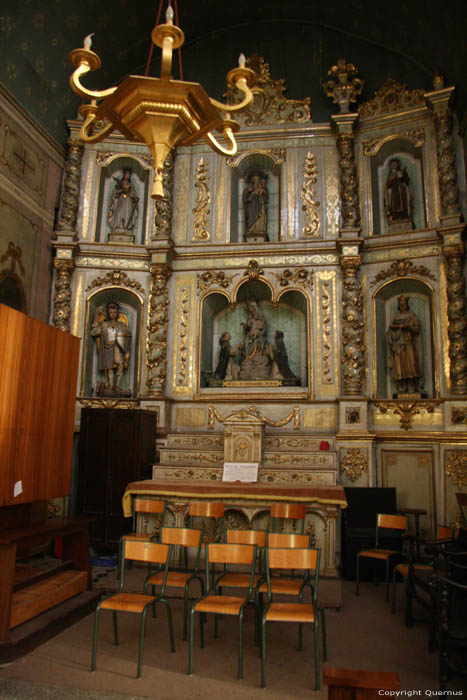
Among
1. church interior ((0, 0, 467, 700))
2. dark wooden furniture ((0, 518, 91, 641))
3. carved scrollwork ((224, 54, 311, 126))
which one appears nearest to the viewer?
dark wooden furniture ((0, 518, 91, 641))

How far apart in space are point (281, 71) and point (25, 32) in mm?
4888

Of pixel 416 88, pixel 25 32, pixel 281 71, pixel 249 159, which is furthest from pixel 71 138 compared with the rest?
pixel 416 88

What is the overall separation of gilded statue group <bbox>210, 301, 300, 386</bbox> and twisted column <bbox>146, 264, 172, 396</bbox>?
3.24 ft

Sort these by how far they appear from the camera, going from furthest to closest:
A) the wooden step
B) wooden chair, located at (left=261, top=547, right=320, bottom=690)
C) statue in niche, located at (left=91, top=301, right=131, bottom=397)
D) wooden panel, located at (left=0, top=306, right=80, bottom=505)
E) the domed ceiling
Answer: statue in niche, located at (left=91, top=301, right=131, bottom=397) → the domed ceiling → wooden panel, located at (left=0, top=306, right=80, bottom=505) → the wooden step → wooden chair, located at (left=261, top=547, right=320, bottom=690)

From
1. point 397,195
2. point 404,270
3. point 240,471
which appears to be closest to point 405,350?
point 404,270

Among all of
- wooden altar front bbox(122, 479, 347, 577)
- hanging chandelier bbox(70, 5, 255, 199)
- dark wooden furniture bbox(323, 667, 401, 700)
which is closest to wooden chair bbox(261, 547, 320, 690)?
dark wooden furniture bbox(323, 667, 401, 700)

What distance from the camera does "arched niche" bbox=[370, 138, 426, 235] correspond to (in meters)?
10.5

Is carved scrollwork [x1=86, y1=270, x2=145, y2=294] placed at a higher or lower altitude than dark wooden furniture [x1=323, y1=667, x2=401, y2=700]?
higher

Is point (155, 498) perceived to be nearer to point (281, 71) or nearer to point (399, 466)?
point (399, 466)

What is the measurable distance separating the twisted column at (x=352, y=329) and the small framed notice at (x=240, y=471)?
7.80 ft

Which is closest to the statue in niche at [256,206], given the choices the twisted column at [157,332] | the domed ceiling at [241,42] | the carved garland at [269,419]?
the domed ceiling at [241,42]

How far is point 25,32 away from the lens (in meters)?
9.62

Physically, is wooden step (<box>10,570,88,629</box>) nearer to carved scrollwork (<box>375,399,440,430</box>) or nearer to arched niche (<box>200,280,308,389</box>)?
arched niche (<box>200,280,308,389</box>)

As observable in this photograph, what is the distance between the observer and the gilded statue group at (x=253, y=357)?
1048 centimetres
